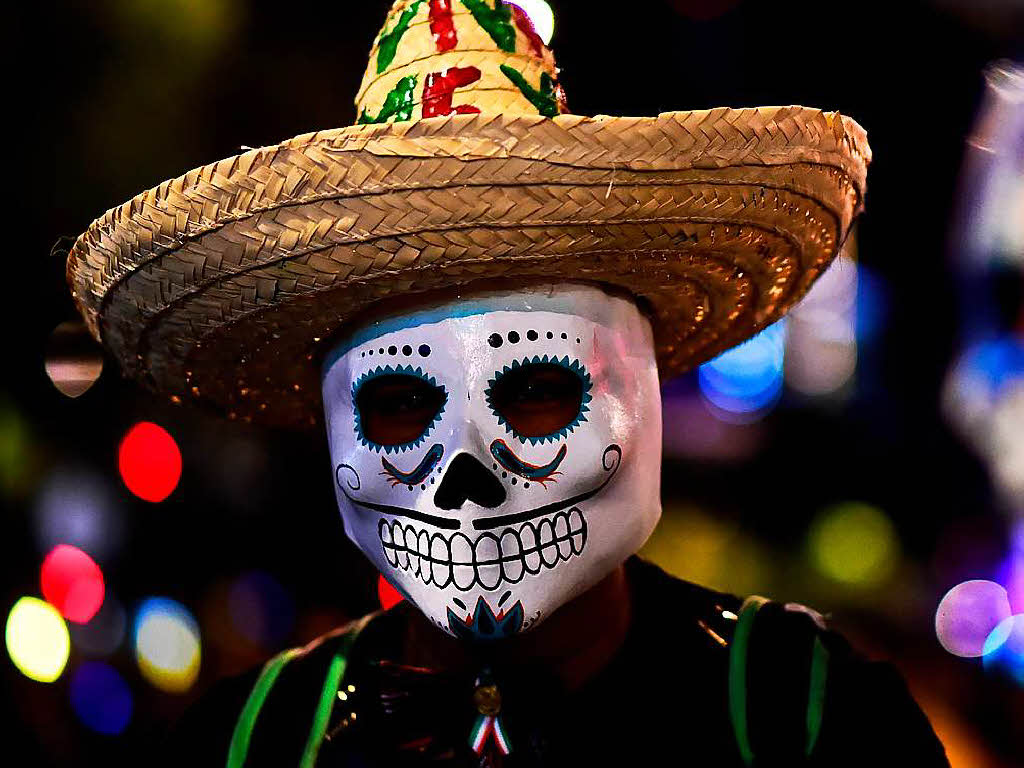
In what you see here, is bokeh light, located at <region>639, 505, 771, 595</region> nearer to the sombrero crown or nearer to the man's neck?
the man's neck

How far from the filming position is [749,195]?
1.62m

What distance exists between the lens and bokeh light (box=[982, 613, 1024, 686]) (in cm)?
490

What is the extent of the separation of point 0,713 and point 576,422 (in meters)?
2.26

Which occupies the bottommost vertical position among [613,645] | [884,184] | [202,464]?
[202,464]

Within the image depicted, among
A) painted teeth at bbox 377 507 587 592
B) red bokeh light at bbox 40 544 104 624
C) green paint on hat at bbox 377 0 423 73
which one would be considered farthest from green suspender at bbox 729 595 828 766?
red bokeh light at bbox 40 544 104 624

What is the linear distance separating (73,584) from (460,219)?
10.8ft

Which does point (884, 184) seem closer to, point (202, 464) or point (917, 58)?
point (917, 58)

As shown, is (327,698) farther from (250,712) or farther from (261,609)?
(261,609)

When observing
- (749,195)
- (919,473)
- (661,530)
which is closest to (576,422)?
(749,195)

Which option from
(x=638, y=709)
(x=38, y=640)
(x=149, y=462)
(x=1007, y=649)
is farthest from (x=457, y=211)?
(x=1007, y=649)

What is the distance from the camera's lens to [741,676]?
1.79m

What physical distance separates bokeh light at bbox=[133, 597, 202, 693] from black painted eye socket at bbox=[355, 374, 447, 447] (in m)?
2.88

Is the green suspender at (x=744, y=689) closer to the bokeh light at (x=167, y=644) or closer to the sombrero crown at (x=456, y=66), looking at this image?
the sombrero crown at (x=456, y=66)

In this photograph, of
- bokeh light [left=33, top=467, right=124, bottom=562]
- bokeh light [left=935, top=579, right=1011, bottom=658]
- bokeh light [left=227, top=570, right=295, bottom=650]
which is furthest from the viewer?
bokeh light [left=935, top=579, right=1011, bottom=658]
